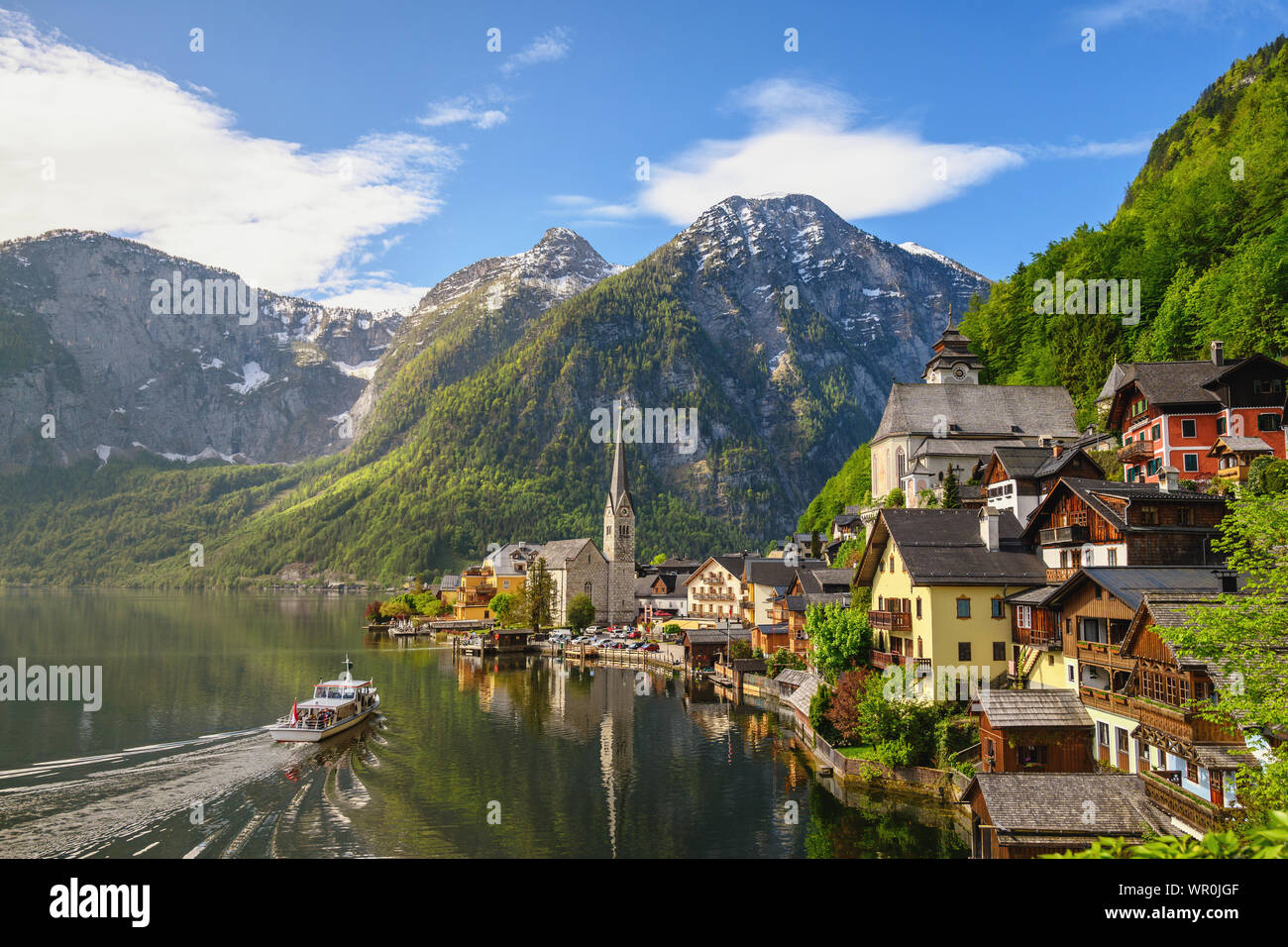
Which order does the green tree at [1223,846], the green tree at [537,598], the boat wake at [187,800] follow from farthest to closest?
1. the green tree at [537,598]
2. the boat wake at [187,800]
3. the green tree at [1223,846]

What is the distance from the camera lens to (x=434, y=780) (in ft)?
160

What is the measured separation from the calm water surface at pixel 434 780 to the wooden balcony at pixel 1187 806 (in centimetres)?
832

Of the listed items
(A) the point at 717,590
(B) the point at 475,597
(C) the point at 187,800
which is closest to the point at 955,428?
(A) the point at 717,590

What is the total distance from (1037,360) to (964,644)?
70.5 meters

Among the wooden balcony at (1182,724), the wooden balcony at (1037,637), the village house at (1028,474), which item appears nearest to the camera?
the wooden balcony at (1182,724)

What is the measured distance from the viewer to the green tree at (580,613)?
134 m

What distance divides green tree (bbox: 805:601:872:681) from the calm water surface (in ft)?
20.0

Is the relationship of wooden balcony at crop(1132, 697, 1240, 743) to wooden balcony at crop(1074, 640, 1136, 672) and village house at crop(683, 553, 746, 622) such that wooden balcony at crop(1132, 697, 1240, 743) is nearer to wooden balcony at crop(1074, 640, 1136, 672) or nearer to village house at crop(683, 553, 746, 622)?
wooden balcony at crop(1074, 640, 1136, 672)

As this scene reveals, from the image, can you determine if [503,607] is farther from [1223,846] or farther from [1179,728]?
[1223,846]

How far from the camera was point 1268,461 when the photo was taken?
47.7 meters

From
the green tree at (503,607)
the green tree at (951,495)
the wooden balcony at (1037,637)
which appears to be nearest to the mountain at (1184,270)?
the green tree at (951,495)

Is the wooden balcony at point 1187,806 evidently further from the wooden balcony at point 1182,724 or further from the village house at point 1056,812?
the wooden balcony at point 1182,724

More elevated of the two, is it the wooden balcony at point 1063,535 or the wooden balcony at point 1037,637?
the wooden balcony at point 1063,535
